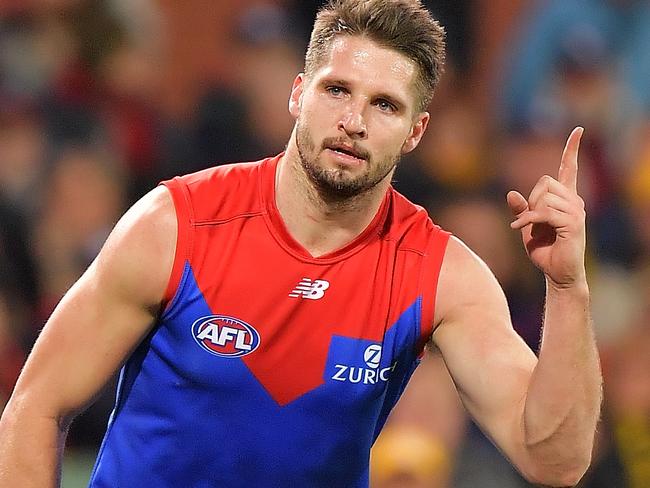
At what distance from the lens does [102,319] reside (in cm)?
338

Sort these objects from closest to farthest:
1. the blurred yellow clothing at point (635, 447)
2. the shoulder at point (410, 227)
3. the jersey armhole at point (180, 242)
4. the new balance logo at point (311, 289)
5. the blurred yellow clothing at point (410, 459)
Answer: the jersey armhole at point (180, 242) < the new balance logo at point (311, 289) < the shoulder at point (410, 227) < the blurred yellow clothing at point (410, 459) < the blurred yellow clothing at point (635, 447)

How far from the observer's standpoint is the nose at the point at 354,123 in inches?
133

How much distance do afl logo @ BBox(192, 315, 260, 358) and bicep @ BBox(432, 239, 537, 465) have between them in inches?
20.9

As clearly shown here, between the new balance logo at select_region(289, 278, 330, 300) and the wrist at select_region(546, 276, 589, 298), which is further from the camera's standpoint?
the new balance logo at select_region(289, 278, 330, 300)

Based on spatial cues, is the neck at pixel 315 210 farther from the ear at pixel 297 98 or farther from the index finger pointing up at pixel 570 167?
the index finger pointing up at pixel 570 167

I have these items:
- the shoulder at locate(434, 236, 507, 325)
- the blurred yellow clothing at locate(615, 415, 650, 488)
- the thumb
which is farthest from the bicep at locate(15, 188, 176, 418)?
the blurred yellow clothing at locate(615, 415, 650, 488)

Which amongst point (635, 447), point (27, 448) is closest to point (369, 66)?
point (27, 448)

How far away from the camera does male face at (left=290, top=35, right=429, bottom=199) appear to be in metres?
3.41

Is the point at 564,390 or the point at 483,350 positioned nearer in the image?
the point at 564,390

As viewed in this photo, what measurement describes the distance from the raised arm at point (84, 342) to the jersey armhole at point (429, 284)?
26.7 inches

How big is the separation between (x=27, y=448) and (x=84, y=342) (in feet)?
0.99

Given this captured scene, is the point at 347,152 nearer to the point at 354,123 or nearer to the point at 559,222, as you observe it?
the point at 354,123

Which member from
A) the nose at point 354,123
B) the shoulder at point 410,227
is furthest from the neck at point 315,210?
the nose at point 354,123

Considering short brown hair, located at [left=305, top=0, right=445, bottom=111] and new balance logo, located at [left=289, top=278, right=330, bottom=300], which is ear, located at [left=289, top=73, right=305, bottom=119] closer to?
short brown hair, located at [left=305, top=0, right=445, bottom=111]
